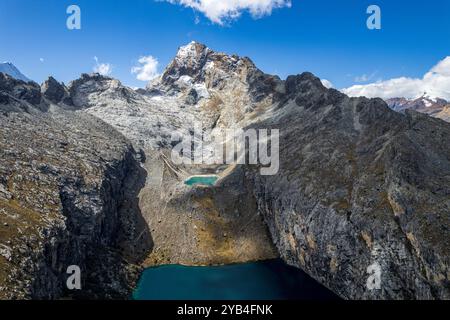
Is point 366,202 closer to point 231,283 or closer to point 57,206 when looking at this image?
point 231,283

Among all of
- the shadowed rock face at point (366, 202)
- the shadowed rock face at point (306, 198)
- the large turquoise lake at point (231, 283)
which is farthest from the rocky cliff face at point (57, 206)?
the shadowed rock face at point (366, 202)

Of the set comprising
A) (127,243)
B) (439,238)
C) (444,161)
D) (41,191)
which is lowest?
(127,243)

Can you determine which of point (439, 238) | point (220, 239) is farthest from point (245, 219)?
point (439, 238)

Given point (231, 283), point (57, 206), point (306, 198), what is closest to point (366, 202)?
point (306, 198)

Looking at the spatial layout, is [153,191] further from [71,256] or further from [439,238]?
[439,238]

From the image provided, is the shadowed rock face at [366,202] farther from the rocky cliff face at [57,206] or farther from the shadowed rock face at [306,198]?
the rocky cliff face at [57,206]

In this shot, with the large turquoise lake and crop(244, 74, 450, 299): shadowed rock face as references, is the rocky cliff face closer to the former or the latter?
the large turquoise lake
